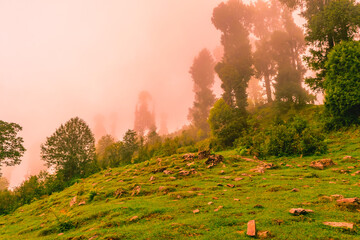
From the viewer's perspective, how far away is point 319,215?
10.3ft

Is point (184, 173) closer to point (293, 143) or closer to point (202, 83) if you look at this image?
point (293, 143)

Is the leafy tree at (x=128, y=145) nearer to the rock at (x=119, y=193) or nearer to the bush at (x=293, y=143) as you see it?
the bush at (x=293, y=143)

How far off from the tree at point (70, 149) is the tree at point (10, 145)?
7865mm

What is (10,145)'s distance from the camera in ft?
86.6

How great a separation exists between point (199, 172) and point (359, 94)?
13403 millimetres

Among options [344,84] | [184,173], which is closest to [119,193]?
[184,173]

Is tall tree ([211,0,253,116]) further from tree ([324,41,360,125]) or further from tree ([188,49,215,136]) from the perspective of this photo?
tree ([324,41,360,125])

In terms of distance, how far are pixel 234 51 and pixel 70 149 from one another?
3522cm

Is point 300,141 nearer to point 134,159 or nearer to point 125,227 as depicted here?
point 125,227

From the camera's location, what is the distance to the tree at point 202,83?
47.5 m

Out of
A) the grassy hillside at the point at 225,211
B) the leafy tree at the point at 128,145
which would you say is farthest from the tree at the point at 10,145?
the grassy hillside at the point at 225,211

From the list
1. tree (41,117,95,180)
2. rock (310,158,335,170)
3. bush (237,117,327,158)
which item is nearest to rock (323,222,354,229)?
rock (310,158,335,170)

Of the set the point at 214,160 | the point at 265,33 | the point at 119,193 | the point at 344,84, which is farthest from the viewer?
the point at 265,33

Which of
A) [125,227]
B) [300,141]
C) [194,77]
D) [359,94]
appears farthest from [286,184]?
[194,77]
